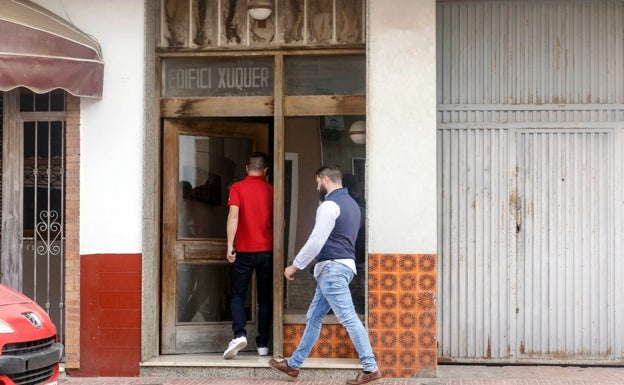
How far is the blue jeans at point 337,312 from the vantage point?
932 cm

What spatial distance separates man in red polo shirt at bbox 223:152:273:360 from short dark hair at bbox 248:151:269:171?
0.38 feet

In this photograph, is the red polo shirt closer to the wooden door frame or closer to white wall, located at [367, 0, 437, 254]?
the wooden door frame

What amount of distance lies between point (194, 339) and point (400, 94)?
3.22 m

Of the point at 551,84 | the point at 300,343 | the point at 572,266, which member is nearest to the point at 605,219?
the point at 572,266

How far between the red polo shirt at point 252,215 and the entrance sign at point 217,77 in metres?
0.89

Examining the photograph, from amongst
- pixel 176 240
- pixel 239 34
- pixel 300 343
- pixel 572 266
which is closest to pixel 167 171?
pixel 176 240

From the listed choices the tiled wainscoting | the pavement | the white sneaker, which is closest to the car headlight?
the pavement

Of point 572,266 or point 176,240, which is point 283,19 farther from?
point 572,266

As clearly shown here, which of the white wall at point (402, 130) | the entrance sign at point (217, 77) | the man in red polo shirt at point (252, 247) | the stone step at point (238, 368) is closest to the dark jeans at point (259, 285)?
the man in red polo shirt at point (252, 247)

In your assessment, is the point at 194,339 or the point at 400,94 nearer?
the point at 400,94

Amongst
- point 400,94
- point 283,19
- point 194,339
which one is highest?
point 283,19

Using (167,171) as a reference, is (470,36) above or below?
above

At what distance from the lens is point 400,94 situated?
10141 mm

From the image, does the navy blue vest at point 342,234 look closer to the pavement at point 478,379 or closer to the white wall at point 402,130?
the white wall at point 402,130
